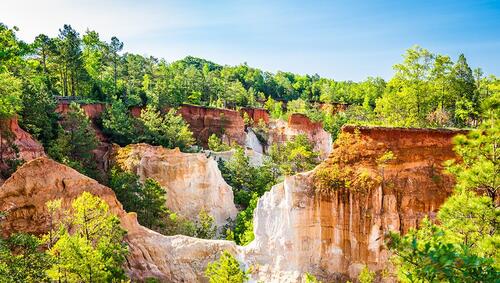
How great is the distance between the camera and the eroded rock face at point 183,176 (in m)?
34.2

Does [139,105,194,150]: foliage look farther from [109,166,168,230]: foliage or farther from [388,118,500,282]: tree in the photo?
[388,118,500,282]: tree

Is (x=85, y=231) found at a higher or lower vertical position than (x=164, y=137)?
lower

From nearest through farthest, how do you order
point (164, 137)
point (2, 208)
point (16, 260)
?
1. point (16, 260)
2. point (2, 208)
3. point (164, 137)

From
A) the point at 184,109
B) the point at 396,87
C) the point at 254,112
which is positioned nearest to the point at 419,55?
the point at 396,87

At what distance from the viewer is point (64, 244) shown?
47.9ft

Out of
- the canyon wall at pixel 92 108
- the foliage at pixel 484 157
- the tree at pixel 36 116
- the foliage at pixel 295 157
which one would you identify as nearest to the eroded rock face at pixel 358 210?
the foliage at pixel 484 157

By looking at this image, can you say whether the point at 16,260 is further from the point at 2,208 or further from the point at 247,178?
the point at 247,178

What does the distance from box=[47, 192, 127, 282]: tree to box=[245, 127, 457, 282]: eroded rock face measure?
8.71 m

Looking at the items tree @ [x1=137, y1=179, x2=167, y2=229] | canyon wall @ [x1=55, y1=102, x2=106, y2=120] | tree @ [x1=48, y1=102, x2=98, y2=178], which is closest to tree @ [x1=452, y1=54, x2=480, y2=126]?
tree @ [x1=137, y1=179, x2=167, y2=229]

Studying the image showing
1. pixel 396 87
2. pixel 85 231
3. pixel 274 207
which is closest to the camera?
pixel 85 231

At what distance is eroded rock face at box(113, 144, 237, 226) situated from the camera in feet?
112

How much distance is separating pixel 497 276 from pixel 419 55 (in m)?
21.5

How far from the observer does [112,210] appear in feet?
70.6

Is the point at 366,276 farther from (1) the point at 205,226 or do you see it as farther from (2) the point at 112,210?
(1) the point at 205,226
